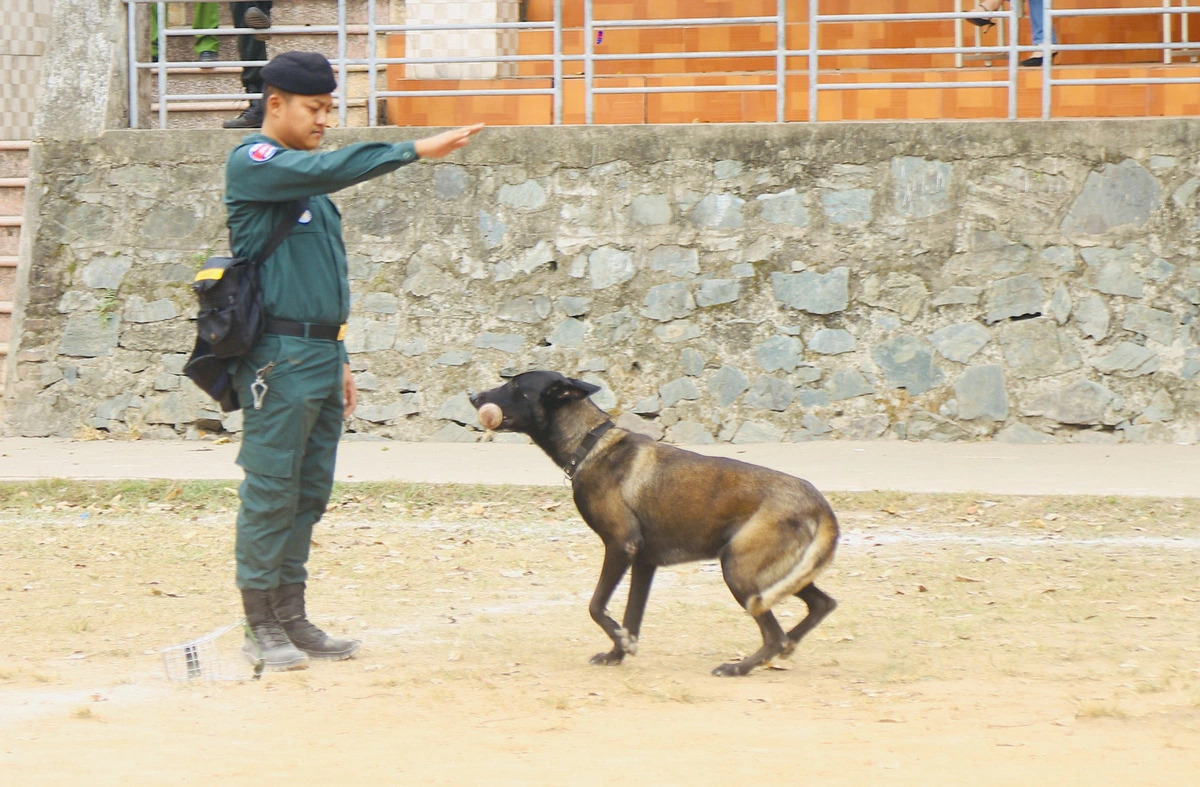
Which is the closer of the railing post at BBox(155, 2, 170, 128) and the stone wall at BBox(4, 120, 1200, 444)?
the stone wall at BBox(4, 120, 1200, 444)

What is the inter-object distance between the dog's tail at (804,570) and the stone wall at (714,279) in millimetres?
5116

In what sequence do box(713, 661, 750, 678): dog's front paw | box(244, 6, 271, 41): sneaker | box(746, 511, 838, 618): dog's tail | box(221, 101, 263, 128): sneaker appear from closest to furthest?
box(746, 511, 838, 618): dog's tail, box(713, 661, 750, 678): dog's front paw, box(221, 101, 263, 128): sneaker, box(244, 6, 271, 41): sneaker

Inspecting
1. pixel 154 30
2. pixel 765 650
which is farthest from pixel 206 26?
pixel 765 650

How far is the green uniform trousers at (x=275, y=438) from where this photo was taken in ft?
17.0

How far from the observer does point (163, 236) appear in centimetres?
1080

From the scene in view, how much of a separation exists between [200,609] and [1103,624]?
387 centimetres

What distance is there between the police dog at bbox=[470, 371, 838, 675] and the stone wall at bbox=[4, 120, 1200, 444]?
15.7 ft

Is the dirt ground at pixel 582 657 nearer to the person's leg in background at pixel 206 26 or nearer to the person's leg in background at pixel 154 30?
the person's leg in background at pixel 206 26

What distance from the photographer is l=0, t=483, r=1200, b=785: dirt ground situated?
4.19 m

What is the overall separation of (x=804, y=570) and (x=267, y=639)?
6.60 ft

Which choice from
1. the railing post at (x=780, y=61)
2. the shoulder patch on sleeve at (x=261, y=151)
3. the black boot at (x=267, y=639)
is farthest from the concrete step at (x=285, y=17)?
the black boot at (x=267, y=639)

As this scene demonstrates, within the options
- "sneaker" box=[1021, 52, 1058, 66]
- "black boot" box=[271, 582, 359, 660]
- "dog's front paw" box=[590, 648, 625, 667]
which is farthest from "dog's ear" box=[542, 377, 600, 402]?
"sneaker" box=[1021, 52, 1058, 66]

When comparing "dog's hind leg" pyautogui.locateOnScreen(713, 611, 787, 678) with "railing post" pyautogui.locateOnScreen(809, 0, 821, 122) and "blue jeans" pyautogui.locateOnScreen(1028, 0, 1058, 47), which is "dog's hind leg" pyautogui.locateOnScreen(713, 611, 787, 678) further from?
"blue jeans" pyautogui.locateOnScreen(1028, 0, 1058, 47)

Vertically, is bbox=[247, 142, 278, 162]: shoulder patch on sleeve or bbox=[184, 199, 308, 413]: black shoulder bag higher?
bbox=[247, 142, 278, 162]: shoulder patch on sleeve
